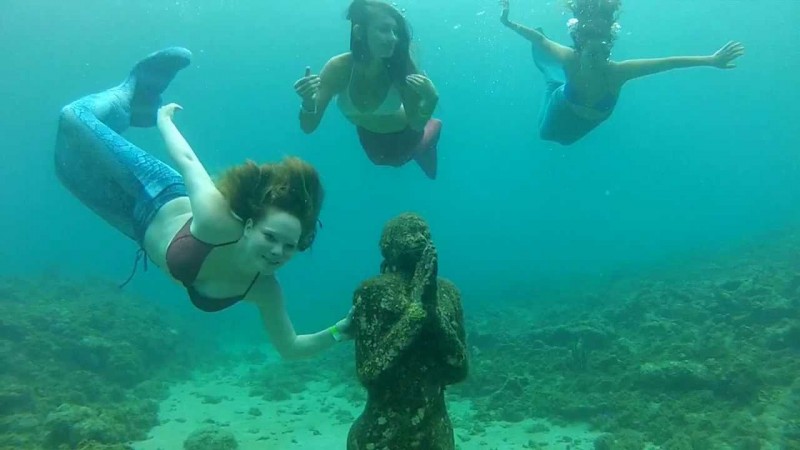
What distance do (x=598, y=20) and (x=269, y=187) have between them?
25.3 ft

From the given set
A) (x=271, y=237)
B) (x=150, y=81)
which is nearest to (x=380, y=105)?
(x=150, y=81)

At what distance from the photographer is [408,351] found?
386 cm

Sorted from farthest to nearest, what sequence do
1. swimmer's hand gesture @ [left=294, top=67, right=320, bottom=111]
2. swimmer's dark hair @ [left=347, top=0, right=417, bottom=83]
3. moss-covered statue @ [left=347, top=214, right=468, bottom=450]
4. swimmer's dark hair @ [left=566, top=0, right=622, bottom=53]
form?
swimmer's dark hair @ [left=566, top=0, right=622, bottom=53], swimmer's dark hair @ [left=347, top=0, right=417, bottom=83], swimmer's hand gesture @ [left=294, top=67, right=320, bottom=111], moss-covered statue @ [left=347, top=214, right=468, bottom=450]

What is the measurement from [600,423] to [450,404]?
3266 millimetres

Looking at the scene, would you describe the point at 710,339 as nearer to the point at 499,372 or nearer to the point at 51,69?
the point at 499,372

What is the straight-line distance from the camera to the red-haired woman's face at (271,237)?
12.9ft

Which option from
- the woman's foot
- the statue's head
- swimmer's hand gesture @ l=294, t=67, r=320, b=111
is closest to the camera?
the statue's head

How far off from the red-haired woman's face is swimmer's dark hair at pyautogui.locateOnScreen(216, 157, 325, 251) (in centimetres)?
5

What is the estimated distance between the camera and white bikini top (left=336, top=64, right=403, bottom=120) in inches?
283

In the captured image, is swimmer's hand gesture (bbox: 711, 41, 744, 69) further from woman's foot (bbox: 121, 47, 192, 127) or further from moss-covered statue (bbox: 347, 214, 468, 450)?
woman's foot (bbox: 121, 47, 192, 127)

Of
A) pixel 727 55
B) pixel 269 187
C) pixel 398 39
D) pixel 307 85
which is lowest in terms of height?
pixel 269 187

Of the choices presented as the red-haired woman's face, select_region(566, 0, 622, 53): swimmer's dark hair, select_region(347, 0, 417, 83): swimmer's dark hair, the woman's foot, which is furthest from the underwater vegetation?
the woman's foot

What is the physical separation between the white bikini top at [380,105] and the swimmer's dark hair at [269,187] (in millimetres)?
3406

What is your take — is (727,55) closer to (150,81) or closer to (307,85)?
(307,85)
